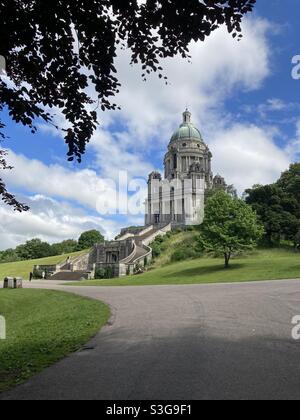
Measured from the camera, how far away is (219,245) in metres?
39.4

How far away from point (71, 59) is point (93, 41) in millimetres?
479

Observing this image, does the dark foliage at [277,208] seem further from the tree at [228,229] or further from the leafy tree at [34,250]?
the leafy tree at [34,250]

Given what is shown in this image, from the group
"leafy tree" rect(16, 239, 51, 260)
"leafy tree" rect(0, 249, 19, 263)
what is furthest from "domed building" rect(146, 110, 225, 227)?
"leafy tree" rect(0, 249, 19, 263)

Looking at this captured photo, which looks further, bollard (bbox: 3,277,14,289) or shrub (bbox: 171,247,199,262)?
shrub (bbox: 171,247,199,262)

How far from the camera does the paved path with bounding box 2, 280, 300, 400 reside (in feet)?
18.3

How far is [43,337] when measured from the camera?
10672mm

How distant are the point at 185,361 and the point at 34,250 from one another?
103 metres

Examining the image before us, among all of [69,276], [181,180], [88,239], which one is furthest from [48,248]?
[69,276]

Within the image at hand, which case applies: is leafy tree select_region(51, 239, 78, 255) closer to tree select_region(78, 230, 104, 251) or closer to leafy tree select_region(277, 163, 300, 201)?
tree select_region(78, 230, 104, 251)

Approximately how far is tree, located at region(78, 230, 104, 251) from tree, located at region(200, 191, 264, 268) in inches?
2400

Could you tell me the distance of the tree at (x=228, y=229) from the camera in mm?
39188

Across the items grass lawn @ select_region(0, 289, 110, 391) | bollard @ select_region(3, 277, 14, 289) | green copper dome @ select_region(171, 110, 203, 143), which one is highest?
green copper dome @ select_region(171, 110, 203, 143)

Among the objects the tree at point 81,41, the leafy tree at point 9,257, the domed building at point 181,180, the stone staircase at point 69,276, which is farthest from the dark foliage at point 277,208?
the leafy tree at point 9,257
